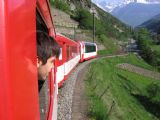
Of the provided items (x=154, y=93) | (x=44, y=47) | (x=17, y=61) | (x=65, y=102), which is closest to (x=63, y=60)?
(x=65, y=102)

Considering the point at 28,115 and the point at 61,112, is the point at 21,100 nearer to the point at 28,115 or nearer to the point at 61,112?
the point at 28,115

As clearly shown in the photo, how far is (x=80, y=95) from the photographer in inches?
754

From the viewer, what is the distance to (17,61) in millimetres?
2129

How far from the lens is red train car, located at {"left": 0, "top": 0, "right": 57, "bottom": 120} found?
1.97 m

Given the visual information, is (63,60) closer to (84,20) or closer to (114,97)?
(114,97)

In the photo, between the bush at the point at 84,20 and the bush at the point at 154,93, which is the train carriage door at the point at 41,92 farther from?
the bush at the point at 84,20

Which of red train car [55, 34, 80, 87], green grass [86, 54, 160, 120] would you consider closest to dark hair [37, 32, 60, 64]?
red train car [55, 34, 80, 87]

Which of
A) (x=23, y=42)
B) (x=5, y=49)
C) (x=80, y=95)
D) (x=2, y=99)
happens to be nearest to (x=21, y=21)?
(x=23, y=42)

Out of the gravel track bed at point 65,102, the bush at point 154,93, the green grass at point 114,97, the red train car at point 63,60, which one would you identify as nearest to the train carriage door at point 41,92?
the red train car at point 63,60

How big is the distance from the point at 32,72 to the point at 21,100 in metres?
0.38

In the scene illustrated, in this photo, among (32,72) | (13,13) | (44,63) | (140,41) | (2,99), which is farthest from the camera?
(140,41)

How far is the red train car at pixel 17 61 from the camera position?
1.97 metres

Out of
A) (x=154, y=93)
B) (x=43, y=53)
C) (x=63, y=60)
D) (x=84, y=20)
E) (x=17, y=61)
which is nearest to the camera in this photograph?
(x=17, y=61)

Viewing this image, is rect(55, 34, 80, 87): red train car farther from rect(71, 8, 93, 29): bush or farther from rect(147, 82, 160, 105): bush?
rect(71, 8, 93, 29): bush
